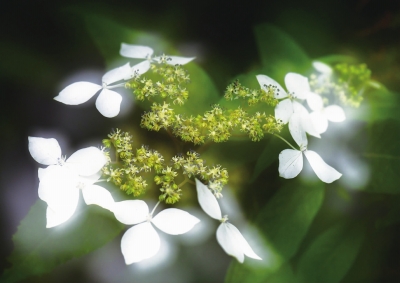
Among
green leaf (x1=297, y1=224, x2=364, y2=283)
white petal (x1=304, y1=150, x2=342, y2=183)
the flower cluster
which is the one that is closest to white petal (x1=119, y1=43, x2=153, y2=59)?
the flower cluster

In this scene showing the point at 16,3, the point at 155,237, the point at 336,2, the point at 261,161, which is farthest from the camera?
the point at 336,2

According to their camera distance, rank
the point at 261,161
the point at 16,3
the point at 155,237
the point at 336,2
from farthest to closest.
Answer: the point at 336,2
the point at 16,3
the point at 261,161
the point at 155,237

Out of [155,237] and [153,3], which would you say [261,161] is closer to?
[155,237]

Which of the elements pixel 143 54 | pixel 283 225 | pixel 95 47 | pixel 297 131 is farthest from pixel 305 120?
pixel 95 47

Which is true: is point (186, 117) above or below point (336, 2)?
below

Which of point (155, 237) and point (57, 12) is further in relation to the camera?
point (57, 12)

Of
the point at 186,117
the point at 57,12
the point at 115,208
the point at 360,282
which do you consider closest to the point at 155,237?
the point at 115,208

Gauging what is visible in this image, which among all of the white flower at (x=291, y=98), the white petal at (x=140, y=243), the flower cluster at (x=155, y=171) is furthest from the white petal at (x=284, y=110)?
the white petal at (x=140, y=243)

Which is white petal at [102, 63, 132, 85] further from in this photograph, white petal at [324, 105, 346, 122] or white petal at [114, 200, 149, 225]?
white petal at [324, 105, 346, 122]
